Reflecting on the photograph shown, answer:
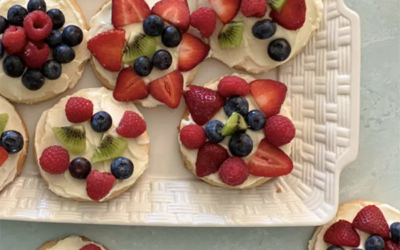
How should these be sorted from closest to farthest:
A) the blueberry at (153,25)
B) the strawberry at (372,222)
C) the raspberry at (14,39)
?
the raspberry at (14,39), the blueberry at (153,25), the strawberry at (372,222)

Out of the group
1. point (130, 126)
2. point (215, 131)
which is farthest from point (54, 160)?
point (215, 131)

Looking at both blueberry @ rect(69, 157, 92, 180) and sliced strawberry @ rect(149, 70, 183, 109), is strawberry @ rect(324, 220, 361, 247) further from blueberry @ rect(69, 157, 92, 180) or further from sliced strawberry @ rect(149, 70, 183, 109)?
blueberry @ rect(69, 157, 92, 180)

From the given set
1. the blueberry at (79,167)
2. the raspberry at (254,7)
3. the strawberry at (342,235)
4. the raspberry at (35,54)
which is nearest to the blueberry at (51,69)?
the raspberry at (35,54)

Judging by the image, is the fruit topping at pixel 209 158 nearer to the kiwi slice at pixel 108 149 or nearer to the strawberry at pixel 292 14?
the kiwi slice at pixel 108 149

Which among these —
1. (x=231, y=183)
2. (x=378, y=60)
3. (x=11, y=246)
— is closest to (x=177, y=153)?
(x=231, y=183)

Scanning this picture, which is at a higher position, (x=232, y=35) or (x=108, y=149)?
(x=232, y=35)

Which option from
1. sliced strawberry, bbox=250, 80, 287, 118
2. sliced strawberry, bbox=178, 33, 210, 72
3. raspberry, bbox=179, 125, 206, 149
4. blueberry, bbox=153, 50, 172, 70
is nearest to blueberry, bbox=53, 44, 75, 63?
blueberry, bbox=153, 50, 172, 70

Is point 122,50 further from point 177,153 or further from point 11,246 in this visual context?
point 11,246

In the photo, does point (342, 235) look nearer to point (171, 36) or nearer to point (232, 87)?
point (232, 87)
